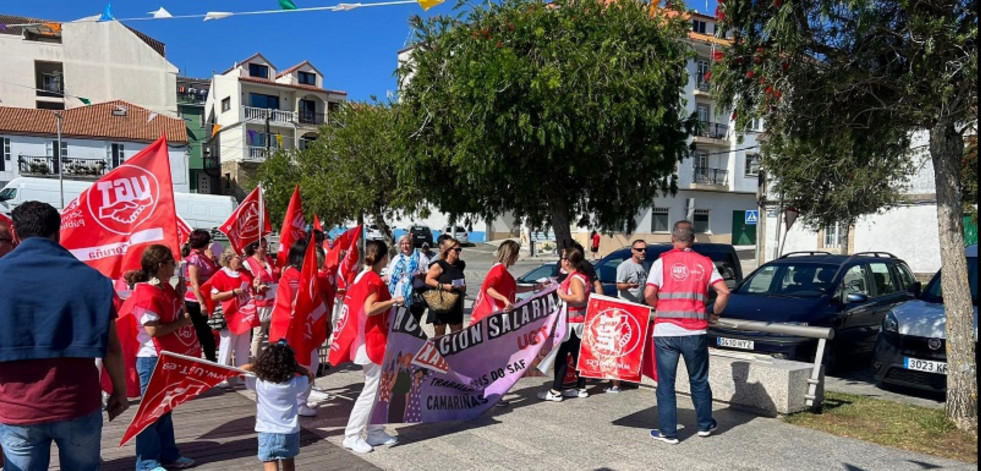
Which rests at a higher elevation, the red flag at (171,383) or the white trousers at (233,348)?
the red flag at (171,383)

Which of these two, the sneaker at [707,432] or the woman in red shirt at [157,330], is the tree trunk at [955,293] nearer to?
the sneaker at [707,432]

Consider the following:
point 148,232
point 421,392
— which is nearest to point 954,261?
point 421,392

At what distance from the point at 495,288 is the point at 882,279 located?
647cm

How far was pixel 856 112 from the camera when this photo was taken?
7.50m

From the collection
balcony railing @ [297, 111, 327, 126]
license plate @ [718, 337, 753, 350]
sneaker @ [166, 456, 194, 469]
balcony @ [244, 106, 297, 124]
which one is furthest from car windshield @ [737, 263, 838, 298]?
balcony railing @ [297, 111, 327, 126]

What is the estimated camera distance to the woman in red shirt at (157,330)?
5.23 m

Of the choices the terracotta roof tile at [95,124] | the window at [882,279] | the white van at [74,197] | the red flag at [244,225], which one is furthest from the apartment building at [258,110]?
the window at [882,279]

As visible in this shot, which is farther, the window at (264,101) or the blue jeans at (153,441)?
the window at (264,101)

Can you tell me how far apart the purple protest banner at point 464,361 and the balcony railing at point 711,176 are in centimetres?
4101

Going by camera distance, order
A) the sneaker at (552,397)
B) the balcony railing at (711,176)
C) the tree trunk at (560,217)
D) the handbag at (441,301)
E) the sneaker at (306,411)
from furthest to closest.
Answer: the balcony railing at (711,176) < the tree trunk at (560,217) < the handbag at (441,301) < the sneaker at (552,397) < the sneaker at (306,411)

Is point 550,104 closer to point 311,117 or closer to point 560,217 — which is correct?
point 560,217

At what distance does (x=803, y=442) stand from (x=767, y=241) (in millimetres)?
31960

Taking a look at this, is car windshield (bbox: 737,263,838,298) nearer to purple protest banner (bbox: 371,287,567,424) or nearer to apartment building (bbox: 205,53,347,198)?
purple protest banner (bbox: 371,287,567,424)

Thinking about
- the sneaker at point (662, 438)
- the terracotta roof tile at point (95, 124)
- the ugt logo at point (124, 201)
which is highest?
the terracotta roof tile at point (95, 124)
